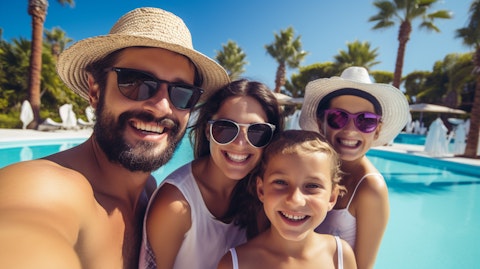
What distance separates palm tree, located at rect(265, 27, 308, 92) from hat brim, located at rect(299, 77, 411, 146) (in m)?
26.3

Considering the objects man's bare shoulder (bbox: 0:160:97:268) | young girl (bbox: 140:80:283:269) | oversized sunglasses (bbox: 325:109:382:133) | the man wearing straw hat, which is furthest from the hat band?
man's bare shoulder (bbox: 0:160:97:268)

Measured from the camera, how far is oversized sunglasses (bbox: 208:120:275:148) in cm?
178

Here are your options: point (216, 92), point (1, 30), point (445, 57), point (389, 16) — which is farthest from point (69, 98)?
point (445, 57)

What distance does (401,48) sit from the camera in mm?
16500

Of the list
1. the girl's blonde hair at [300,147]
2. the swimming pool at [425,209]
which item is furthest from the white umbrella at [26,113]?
the girl's blonde hair at [300,147]

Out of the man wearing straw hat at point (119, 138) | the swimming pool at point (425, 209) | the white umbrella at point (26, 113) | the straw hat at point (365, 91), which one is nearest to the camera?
the man wearing straw hat at point (119, 138)

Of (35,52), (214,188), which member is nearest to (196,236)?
(214,188)

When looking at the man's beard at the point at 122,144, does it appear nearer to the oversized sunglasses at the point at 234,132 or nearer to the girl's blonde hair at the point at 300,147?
the oversized sunglasses at the point at 234,132

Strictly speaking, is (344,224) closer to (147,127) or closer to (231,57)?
(147,127)

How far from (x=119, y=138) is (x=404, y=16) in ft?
66.8

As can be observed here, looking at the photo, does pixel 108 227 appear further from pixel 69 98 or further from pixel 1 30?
pixel 1 30

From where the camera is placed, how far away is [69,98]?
68.5 feet

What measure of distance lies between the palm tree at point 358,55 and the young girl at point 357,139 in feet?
84.7

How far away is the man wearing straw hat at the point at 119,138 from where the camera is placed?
1.20 m
